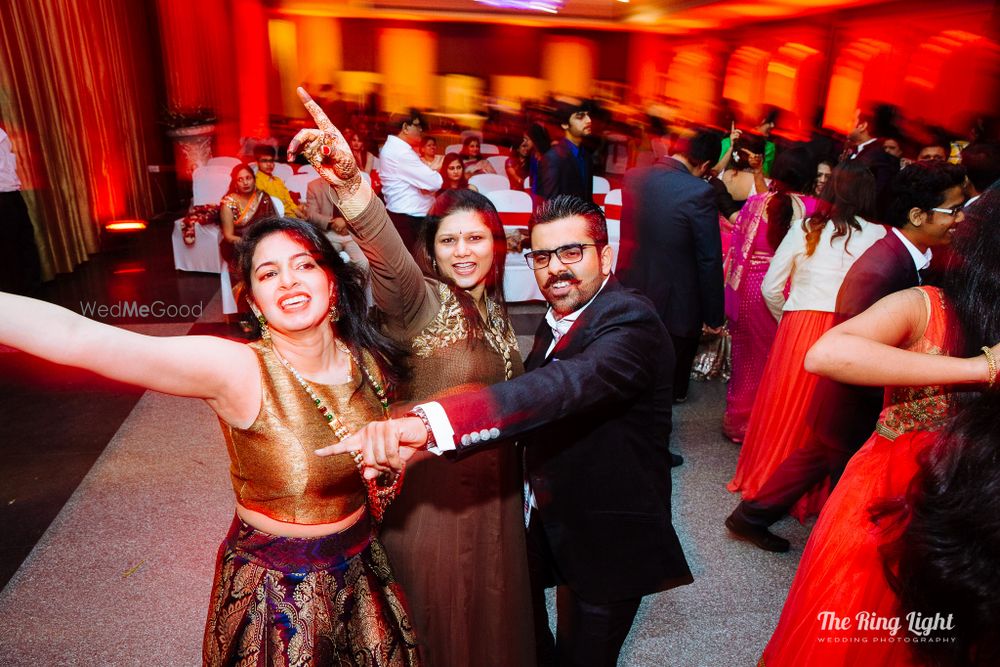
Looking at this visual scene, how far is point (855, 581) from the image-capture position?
139cm

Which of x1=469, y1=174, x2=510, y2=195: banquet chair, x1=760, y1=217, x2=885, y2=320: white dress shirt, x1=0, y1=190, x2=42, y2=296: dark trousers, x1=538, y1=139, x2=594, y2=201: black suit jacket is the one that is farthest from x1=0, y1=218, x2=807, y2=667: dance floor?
x1=469, y1=174, x2=510, y2=195: banquet chair

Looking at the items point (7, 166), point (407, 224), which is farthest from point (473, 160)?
point (7, 166)

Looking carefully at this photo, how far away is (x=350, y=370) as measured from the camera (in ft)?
4.58

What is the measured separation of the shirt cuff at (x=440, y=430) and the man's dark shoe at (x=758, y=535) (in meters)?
1.91

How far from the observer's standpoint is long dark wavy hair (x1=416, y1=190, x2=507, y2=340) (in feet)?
5.67

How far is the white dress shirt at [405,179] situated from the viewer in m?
4.62

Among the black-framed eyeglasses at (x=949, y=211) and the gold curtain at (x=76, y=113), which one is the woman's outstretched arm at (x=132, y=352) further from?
the gold curtain at (x=76, y=113)

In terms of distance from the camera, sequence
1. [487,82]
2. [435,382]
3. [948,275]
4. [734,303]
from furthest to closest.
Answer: [487,82] → [734,303] → [435,382] → [948,275]

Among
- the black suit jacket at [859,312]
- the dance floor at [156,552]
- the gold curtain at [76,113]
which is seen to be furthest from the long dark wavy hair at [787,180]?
the gold curtain at [76,113]

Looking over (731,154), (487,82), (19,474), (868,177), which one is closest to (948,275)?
(868,177)

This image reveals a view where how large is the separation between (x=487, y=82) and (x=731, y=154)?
10685mm

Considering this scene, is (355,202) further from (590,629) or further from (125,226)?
(125,226)

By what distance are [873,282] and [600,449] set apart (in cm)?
117

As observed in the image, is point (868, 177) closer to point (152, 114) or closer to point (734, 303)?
point (734, 303)
